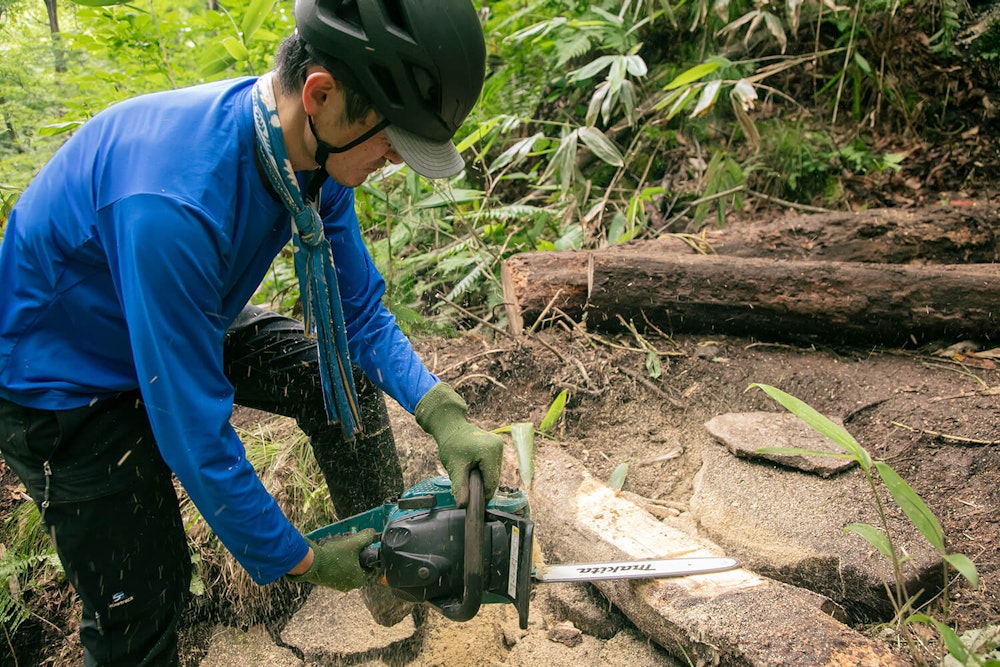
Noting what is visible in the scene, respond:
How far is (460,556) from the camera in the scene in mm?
1625

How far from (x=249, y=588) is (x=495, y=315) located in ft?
6.26

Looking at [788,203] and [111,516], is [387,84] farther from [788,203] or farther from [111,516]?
[788,203]

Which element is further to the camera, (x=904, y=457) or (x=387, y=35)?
(x=904, y=457)

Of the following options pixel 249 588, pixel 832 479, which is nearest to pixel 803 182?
pixel 832 479

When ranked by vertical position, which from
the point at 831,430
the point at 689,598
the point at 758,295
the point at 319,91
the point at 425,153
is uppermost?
the point at 319,91

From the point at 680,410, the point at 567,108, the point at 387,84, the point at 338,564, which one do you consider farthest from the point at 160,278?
the point at 567,108

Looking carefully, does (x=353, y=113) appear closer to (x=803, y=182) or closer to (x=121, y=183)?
(x=121, y=183)

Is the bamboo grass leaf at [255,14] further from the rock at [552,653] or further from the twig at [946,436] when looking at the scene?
the twig at [946,436]

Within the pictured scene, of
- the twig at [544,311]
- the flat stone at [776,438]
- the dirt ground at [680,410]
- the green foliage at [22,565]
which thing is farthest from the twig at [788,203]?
the green foliage at [22,565]

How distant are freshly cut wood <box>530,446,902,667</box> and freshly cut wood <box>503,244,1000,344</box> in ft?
3.61

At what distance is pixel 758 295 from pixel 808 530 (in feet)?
4.18

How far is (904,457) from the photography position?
2473 mm

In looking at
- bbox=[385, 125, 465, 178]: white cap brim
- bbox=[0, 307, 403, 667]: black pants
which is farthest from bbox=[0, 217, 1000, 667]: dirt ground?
bbox=[385, 125, 465, 178]: white cap brim

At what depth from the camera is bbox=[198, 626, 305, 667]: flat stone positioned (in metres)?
2.27
